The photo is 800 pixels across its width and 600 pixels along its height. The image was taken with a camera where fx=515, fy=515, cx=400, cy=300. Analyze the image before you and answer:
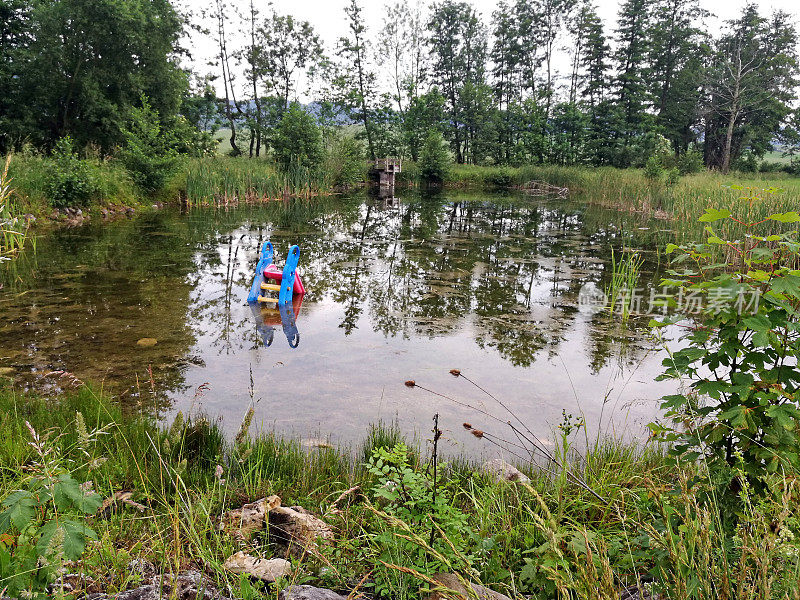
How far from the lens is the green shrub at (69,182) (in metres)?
10.7

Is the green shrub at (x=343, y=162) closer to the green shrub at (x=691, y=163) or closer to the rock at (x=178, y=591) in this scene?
the green shrub at (x=691, y=163)

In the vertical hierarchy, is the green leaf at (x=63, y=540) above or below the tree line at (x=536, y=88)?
below

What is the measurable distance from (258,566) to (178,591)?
262 millimetres

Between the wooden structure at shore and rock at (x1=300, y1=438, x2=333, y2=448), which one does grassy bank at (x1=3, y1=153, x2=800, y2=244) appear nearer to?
the wooden structure at shore

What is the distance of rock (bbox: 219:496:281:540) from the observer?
6.19 ft

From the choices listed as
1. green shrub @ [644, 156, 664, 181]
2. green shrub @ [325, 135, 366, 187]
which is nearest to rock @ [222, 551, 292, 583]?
green shrub @ [644, 156, 664, 181]

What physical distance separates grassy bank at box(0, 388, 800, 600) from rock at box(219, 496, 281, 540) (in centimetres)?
5

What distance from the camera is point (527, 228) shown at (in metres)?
12.4

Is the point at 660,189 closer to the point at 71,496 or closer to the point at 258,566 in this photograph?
the point at 258,566

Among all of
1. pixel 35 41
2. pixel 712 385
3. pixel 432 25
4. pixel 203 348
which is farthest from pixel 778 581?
pixel 432 25

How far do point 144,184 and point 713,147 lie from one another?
35.9m

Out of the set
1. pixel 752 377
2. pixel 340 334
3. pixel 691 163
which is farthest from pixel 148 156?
pixel 691 163

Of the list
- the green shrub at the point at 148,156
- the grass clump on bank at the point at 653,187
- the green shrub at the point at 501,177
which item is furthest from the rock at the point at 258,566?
the green shrub at the point at 501,177

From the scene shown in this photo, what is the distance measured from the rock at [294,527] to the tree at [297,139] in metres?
18.2
